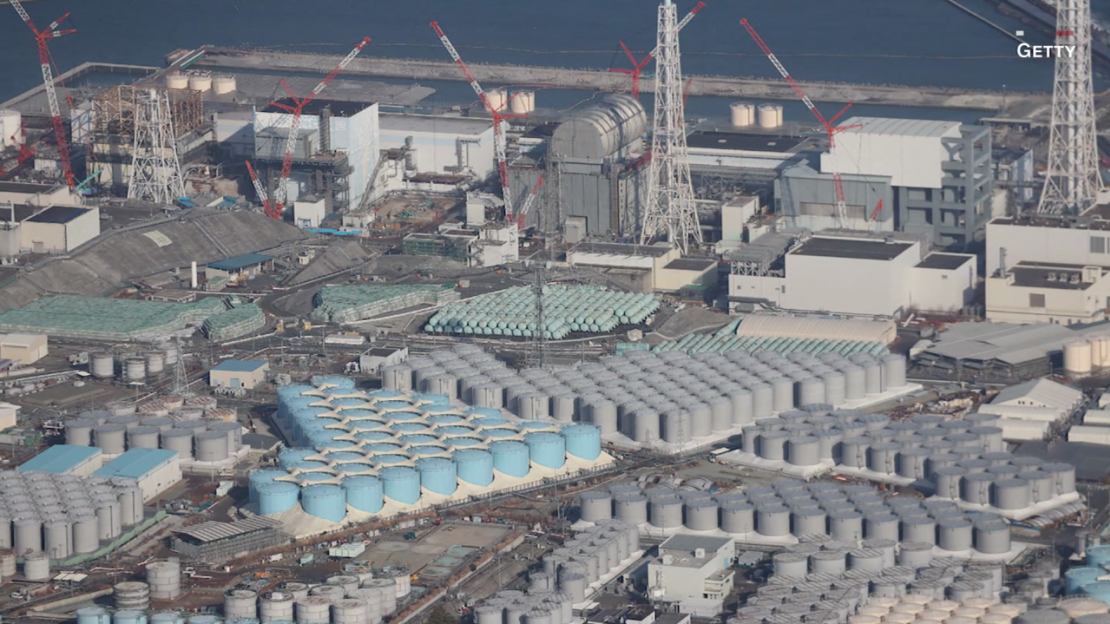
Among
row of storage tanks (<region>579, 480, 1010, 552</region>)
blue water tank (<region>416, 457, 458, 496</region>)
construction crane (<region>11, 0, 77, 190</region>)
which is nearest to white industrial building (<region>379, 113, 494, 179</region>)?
construction crane (<region>11, 0, 77, 190</region>)

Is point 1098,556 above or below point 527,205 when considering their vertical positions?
below

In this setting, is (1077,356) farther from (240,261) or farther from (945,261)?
(240,261)

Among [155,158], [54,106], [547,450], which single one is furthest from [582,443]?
[54,106]

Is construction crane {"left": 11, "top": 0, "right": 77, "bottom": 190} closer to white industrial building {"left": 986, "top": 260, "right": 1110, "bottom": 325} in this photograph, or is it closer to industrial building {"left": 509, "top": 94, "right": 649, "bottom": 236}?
industrial building {"left": 509, "top": 94, "right": 649, "bottom": 236}

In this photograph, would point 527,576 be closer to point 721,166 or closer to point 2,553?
point 2,553

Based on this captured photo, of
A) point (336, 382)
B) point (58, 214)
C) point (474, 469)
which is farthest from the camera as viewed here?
point (58, 214)

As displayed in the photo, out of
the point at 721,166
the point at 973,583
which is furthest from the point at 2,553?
the point at 721,166
